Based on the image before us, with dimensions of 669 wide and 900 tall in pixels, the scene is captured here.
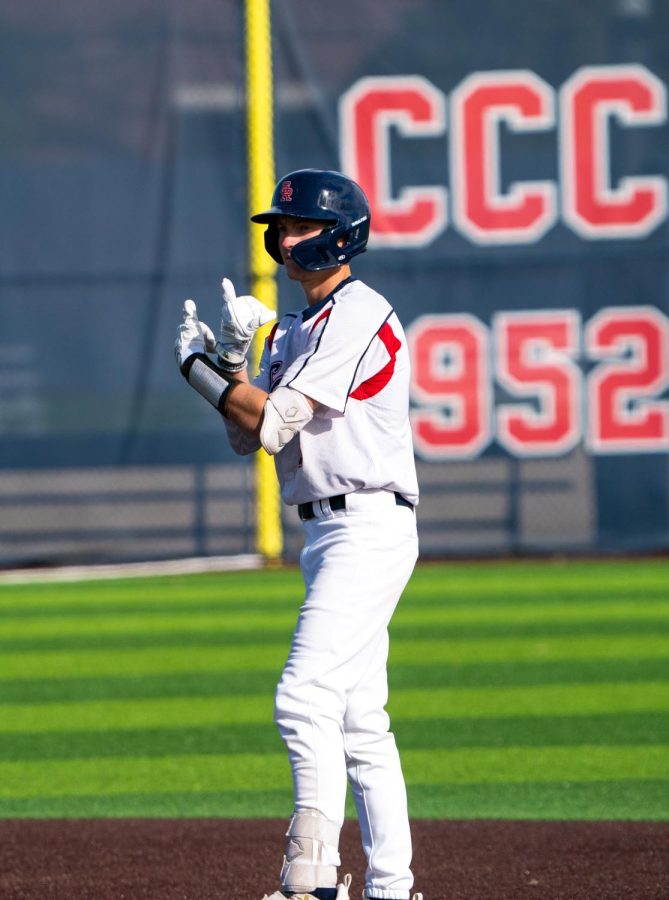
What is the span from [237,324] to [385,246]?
8.75 m

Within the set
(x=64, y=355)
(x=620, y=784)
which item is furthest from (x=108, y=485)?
(x=620, y=784)

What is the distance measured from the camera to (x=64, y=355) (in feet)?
41.0

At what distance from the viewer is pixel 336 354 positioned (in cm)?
388

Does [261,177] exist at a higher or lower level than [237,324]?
higher

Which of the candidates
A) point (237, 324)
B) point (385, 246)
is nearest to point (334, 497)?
point (237, 324)

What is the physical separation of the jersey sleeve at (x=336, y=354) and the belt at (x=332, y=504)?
239 millimetres

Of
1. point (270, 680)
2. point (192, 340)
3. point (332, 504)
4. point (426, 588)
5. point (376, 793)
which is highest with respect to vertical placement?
point (192, 340)

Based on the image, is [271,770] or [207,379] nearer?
[207,379]

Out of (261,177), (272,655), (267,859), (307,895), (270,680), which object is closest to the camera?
(307,895)

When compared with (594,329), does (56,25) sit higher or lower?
higher

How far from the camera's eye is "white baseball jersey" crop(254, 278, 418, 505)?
153 inches

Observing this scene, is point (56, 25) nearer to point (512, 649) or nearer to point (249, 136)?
point (249, 136)

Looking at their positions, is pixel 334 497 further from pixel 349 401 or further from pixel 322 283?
pixel 322 283

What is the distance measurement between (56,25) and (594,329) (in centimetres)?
Answer: 504
